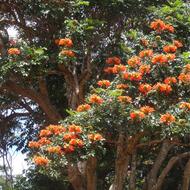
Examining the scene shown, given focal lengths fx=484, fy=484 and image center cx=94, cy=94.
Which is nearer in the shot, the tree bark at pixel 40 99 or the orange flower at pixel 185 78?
the orange flower at pixel 185 78

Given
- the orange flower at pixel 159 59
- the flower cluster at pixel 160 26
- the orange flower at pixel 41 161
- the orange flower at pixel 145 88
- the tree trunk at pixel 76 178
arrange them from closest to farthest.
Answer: the orange flower at pixel 41 161, the orange flower at pixel 145 88, the orange flower at pixel 159 59, the flower cluster at pixel 160 26, the tree trunk at pixel 76 178

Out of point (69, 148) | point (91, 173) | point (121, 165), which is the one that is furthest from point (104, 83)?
point (91, 173)

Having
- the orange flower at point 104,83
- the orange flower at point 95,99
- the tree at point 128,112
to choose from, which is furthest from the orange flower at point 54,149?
the orange flower at point 104,83

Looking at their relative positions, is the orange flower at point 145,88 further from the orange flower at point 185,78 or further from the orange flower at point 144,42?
the orange flower at point 144,42

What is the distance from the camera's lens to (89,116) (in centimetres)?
879

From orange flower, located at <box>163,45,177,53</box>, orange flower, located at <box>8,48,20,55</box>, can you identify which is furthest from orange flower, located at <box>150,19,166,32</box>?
orange flower, located at <box>8,48,20,55</box>

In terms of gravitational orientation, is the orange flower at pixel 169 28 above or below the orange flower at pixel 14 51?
above

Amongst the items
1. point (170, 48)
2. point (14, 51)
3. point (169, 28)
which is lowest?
point (170, 48)

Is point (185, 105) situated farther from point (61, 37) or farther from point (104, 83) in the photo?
point (61, 37)

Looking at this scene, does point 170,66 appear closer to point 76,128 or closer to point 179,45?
point 179,45

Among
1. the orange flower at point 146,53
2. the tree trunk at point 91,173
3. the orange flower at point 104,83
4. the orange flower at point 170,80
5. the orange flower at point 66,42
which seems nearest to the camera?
→ the orange flower at point 170,80

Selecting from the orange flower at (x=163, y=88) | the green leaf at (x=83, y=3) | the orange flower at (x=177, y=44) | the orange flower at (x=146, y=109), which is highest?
the green leaf at (x=83, y=3)

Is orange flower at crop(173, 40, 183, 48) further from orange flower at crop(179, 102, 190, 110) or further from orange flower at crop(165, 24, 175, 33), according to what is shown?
orange flower at crop(179, 102, 190, 110)

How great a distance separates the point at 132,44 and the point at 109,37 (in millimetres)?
1637
